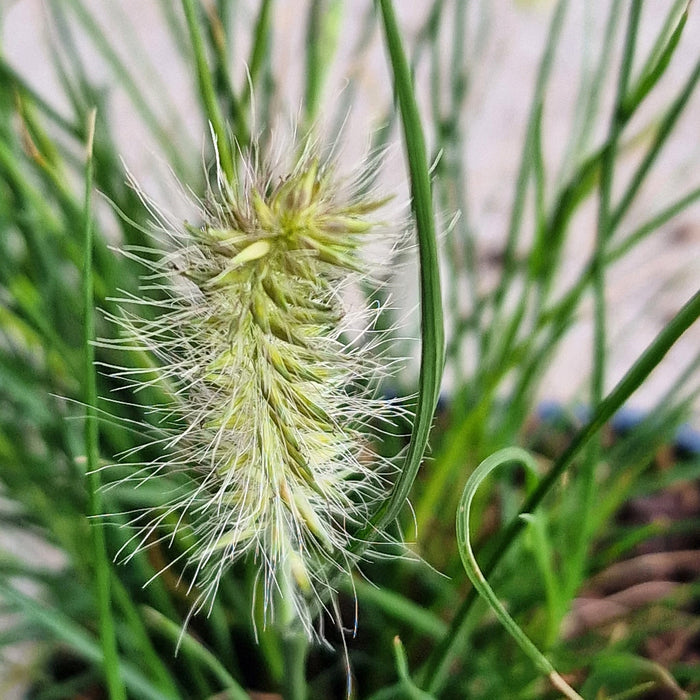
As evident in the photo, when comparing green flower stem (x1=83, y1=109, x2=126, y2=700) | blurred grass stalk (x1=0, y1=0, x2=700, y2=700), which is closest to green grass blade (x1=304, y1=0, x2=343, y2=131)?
blurred grass stalk (x1=0, y1=0, x2=700, y2=700)

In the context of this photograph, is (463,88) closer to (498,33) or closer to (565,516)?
(565,516)

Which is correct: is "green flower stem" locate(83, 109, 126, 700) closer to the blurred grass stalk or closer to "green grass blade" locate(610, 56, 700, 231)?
the blurred grass stalk

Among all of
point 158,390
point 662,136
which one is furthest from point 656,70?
point 158,390

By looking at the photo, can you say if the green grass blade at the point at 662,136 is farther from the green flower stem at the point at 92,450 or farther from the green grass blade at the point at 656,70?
the green flower stem at the point at 92,450

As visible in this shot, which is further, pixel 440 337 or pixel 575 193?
pixel 575 193

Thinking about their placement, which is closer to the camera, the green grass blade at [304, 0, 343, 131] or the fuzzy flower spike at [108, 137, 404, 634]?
the fuzzy flower spike at [108, 137, 404, 634]

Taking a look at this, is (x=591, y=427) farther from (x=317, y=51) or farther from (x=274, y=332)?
(x=317, y=51)

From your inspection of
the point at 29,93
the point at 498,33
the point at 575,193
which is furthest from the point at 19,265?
the point at 498,33
